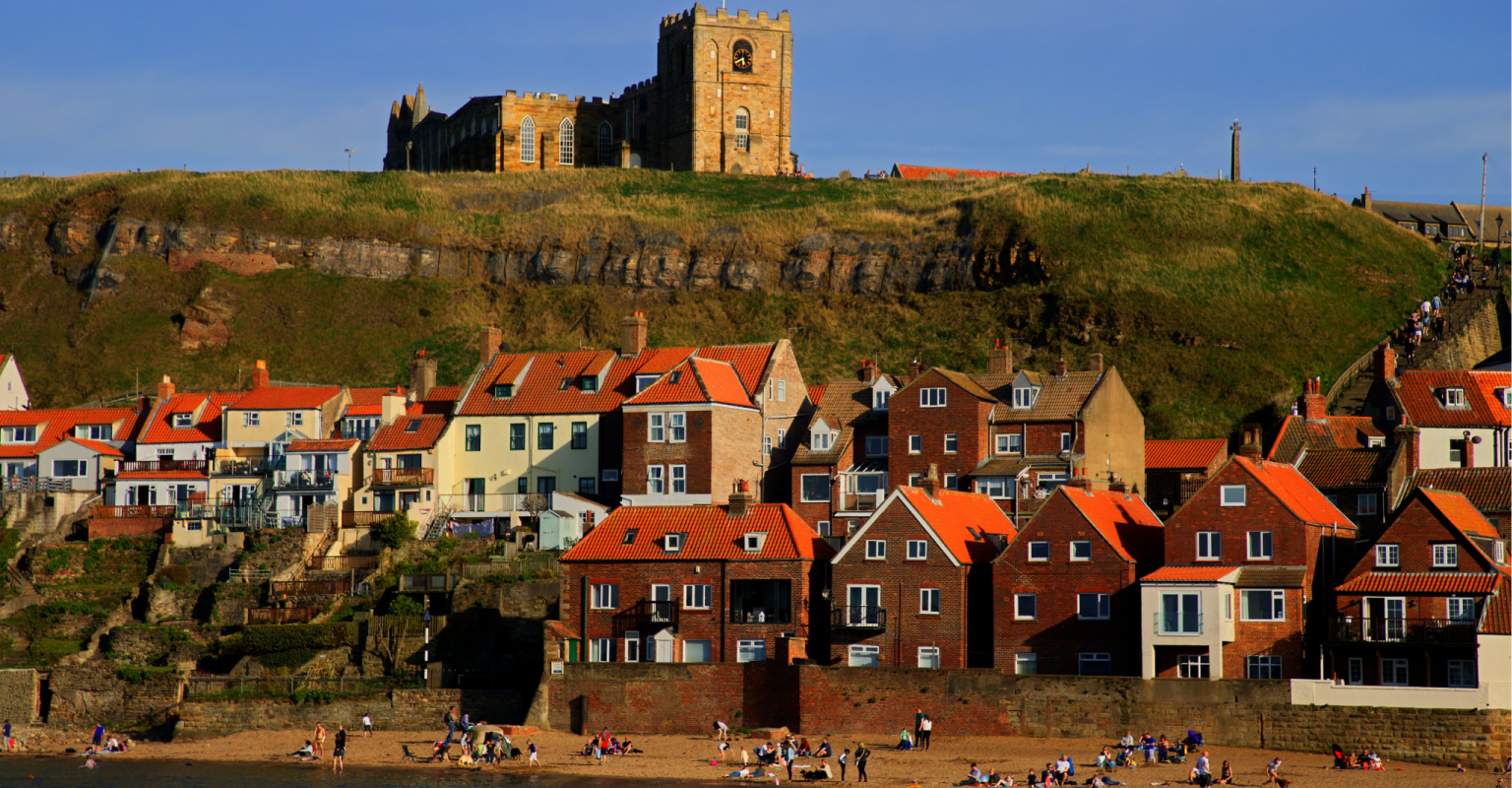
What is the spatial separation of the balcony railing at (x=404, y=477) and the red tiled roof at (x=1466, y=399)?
141 ft

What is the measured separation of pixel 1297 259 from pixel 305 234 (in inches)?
2578

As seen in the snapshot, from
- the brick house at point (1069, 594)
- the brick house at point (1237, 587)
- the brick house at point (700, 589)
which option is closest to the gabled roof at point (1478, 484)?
the brick house at point (1237, 587)

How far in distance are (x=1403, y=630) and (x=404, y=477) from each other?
43.9 meters

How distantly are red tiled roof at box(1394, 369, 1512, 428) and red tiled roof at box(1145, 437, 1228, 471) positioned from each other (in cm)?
821

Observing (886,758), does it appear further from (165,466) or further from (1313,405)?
(165,466)

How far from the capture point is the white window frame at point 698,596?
6266cm

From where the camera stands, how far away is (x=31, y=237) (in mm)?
118812

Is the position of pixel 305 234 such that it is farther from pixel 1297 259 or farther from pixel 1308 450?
pixel 1308 450

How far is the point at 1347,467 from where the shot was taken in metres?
68.9

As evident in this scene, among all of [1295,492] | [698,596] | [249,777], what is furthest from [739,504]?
[1295,492]

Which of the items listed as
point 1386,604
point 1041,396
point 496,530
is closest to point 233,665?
point 496,530

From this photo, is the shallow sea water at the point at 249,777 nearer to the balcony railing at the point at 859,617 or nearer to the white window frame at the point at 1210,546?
the balcony railing at the point at 859,617

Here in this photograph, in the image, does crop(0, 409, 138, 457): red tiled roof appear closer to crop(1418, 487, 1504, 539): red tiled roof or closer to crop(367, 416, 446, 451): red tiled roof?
crop(367, 416, 446, 451): red tiled roof

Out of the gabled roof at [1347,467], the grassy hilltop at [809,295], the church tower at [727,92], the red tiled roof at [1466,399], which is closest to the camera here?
the gabled roof at [1347,467]
